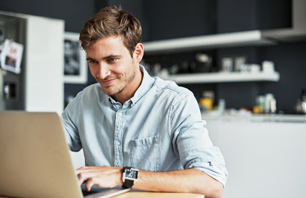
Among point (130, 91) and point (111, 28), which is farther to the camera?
point (130, 91)

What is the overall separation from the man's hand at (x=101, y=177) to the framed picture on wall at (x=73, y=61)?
4.51 meters

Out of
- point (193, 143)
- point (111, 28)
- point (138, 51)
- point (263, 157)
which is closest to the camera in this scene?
point (193, 143)

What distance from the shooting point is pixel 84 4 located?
6.14m

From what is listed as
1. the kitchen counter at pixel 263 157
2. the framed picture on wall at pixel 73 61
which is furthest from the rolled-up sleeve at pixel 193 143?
the framed picture on wall at pixel 73 61

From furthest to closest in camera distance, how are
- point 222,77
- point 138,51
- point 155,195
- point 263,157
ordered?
1. point 222,77
2. point 263,157
3. point 138,51
4. point 155,195

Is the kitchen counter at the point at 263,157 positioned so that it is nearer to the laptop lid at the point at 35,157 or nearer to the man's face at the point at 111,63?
the man's face at the point at 111,63

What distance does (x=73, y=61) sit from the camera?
5.77 metres

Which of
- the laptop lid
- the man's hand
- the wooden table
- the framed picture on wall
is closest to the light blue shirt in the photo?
the wooden table

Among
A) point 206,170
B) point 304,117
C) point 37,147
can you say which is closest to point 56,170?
point 37,147

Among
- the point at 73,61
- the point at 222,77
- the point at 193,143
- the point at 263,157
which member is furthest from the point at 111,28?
the point at 73,61

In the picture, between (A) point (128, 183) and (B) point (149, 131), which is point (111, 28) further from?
(A) point (128, 183)

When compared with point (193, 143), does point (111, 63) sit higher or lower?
higher

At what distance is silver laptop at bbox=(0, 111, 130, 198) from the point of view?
43.1 inches

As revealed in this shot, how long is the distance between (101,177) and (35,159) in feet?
0.68
